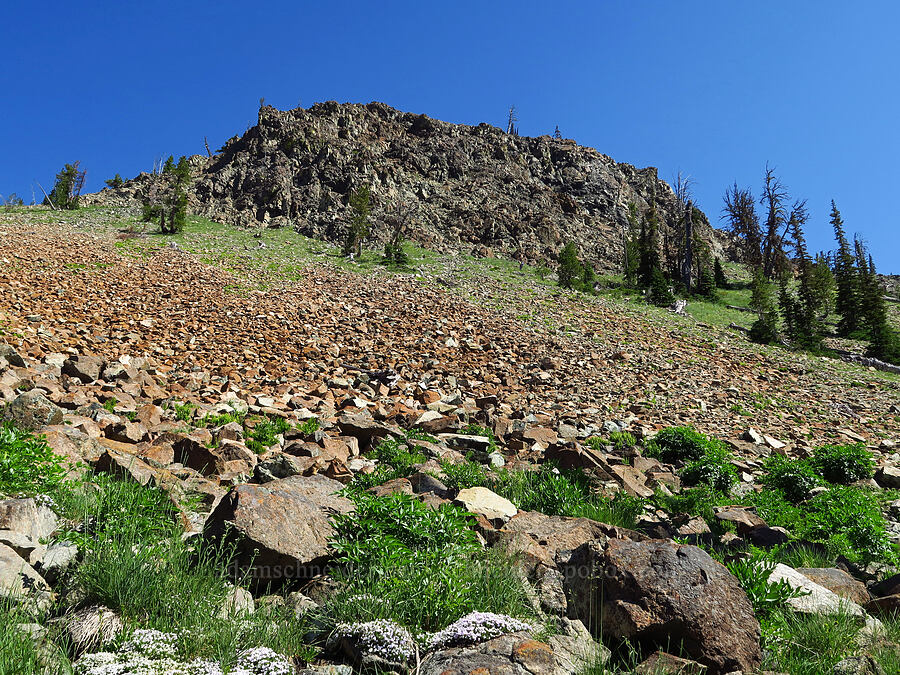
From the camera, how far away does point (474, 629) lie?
10.4ft

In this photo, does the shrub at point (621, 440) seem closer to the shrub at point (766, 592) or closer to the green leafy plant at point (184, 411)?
the shrub at point (766, 592)

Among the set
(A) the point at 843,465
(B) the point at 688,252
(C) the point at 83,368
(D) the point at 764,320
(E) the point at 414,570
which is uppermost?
(B) the point at 688,252

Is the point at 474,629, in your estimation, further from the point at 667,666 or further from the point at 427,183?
the point at 427,183

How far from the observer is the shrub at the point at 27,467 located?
13.7 feet

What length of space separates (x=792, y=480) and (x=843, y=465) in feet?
5.43

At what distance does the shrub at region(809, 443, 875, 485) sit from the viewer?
9133mm

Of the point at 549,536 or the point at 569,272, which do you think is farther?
the point at 569,272

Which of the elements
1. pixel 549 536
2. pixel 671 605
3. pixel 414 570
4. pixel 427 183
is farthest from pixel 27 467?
pixel 427 183

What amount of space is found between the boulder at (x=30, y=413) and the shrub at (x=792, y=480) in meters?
11.2

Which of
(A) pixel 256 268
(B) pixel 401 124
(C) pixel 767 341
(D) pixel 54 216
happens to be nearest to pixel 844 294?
(C) pixel 767 341

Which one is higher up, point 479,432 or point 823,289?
point 823,289

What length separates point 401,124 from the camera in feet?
281

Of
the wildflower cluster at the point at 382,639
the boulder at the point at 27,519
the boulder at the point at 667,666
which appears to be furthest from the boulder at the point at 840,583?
the boulder at the point at 27,519

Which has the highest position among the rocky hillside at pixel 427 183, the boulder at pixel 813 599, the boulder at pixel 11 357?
the rocky hillside at pixel 427 183
